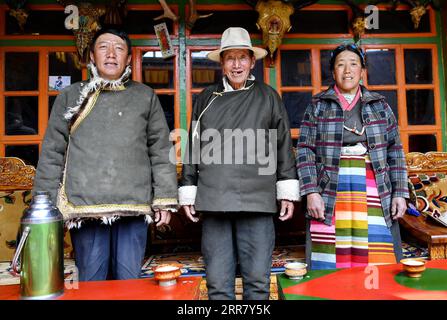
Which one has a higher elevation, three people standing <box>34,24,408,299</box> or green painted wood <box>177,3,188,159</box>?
green painted wood <box>177,3,188,159</box>

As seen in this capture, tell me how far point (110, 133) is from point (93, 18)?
214cm

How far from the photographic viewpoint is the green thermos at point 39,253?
1295mm

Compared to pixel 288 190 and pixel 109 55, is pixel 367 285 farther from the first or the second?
pixel 109 55

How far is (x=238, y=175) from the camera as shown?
81.3 inches

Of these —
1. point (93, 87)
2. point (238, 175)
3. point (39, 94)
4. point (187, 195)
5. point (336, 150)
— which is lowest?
point (187, 195)

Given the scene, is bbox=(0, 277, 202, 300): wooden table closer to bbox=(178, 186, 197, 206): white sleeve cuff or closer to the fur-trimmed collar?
bbox=(178, 186, 197, 206): white sleeve cuff

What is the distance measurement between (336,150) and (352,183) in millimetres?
215

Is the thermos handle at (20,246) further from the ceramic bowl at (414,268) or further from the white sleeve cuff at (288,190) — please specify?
the ceramic bowl at (414,268)

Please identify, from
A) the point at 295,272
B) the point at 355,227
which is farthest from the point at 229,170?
the point at 355,227

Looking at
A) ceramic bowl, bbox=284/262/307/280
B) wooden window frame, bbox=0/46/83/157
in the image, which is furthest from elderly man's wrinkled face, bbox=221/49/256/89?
wooden window frame, bbox=0/46/83/157

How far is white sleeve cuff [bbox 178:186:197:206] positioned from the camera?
7.02 ft

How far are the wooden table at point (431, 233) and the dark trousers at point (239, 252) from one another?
1323 millimetres

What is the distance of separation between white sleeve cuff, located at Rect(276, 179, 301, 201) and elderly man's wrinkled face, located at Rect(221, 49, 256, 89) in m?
0.63

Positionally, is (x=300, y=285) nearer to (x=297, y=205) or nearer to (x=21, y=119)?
(x=297, y=205)
